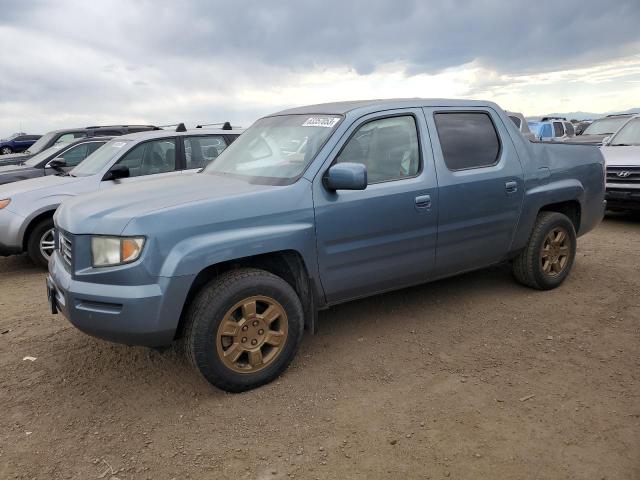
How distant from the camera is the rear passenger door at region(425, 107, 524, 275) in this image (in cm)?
400

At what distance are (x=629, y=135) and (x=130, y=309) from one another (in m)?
9.58

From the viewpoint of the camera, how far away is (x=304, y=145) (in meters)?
3.68

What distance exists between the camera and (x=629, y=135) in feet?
30.7

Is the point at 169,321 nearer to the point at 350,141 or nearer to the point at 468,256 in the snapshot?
the point at 350,141

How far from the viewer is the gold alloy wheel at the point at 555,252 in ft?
15.8

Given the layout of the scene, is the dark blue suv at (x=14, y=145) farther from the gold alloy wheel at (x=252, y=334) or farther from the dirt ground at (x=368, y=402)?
the gold alloy wheel at (x=252, y=334)

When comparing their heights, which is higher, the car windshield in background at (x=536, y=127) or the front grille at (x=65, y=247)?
the car windshield in background at (x=536, y=127)

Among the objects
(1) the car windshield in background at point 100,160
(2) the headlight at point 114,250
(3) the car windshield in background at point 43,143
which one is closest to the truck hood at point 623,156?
(1) the car windshield in background at point 100,160

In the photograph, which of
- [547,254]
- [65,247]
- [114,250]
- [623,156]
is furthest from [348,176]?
[623,156]

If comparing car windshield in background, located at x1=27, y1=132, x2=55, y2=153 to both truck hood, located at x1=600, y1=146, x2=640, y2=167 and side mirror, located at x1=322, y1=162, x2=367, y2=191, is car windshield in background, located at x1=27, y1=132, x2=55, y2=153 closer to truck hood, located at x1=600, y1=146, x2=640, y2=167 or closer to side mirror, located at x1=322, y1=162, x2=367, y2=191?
side mirror, located at x1=322, y1=162, x2=367, y2=191

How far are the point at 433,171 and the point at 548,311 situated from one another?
167cm

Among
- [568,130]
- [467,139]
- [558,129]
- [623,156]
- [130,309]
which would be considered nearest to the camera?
[130,309]

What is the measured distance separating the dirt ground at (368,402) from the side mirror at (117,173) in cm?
227

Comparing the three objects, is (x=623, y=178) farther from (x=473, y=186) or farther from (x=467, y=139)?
(x=473, y=186)
